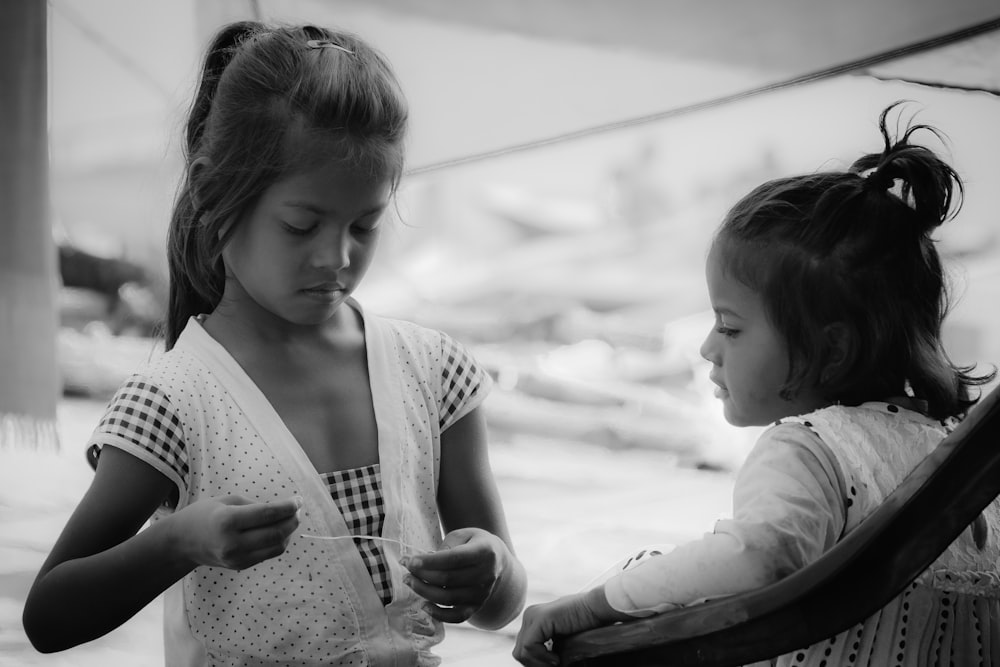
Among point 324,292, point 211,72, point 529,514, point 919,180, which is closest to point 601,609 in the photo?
point 324,292

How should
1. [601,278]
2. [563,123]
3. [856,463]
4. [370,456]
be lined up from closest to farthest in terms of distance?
[856,463], [370,456], [563,123], [601,278]

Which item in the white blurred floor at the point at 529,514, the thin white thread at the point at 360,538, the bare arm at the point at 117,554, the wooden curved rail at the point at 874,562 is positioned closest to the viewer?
the wooden curved rail at the point at 874,562

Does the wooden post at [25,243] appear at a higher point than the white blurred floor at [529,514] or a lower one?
higher

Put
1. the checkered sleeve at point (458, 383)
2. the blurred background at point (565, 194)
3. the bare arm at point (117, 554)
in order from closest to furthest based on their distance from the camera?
1. the bare arm at point (117, 554)
2. the checkered sleeve at point (458, 383)
3. the blurred background at point (565, 194)

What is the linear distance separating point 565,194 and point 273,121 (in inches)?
60.4

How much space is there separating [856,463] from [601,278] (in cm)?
159

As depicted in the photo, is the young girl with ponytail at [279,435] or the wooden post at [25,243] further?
the wooden post at [25,243]

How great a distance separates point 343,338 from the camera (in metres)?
1.07

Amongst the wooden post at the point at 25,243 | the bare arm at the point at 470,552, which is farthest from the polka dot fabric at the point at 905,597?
the wooden post at the point at 25,243

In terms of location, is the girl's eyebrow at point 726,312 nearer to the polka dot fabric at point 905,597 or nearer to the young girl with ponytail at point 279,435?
the polka dot fabric at point 905,597

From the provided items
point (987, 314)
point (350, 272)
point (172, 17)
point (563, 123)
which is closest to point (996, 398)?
point (350, 272)

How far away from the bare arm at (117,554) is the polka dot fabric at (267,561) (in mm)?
33

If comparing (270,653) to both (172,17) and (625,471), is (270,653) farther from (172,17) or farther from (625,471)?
(172,17)

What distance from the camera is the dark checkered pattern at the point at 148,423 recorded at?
0.90 metres
